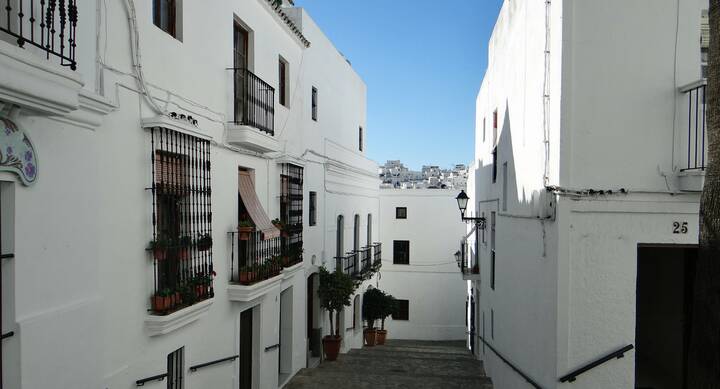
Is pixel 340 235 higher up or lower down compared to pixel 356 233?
higher up

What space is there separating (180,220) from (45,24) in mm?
3046

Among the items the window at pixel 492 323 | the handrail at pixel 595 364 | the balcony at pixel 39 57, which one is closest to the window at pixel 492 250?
the window at pixel 492 323

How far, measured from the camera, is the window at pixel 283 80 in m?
10.6

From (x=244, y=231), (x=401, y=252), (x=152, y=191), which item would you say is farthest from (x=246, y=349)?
(x=401, y=252)

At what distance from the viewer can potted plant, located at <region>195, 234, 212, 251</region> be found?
6714mm

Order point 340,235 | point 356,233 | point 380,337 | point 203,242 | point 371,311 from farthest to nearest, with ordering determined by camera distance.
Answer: point 380,337 → point 371,311 → point 356,233 → point 340,235 → point 203,242

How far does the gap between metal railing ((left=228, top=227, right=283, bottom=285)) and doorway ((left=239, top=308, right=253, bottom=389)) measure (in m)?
0.97

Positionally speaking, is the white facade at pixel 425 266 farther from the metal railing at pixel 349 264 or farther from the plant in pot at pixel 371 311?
the metal railing at pixel 349 264

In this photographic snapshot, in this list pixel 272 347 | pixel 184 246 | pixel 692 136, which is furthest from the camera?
pixel 272 347

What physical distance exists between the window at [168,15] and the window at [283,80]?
3.99m

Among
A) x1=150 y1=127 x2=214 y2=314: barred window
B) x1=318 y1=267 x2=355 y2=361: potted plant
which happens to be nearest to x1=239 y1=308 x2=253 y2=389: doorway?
x1=150 y1=127 x2=214 y2=314: barred window

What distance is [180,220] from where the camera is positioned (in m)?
6.61

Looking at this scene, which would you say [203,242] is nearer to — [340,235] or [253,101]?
[253,101]

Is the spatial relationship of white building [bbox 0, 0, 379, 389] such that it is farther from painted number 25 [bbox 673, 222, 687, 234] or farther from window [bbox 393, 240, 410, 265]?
Result: window [bbox 393, 240, 410, 265]
